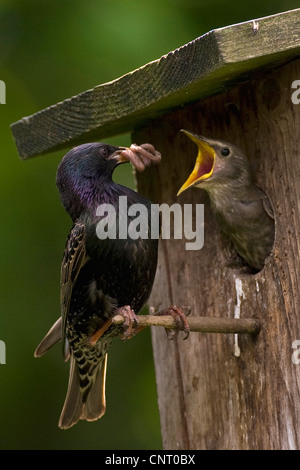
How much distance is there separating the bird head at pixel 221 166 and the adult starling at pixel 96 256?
0.71ft

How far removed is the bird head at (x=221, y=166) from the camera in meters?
3.31

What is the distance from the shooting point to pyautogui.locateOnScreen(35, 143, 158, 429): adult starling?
332cm

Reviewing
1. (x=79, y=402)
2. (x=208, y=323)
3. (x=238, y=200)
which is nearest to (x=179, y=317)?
(x=208, y=323)

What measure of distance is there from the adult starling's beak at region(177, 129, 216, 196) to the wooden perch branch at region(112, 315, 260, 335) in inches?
19.3

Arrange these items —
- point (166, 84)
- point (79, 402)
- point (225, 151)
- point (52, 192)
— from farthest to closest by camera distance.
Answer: point (52, 192)
point (79, 402)
point (225, 151)
point (166, 84)

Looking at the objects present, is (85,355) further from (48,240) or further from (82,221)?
(48,240)

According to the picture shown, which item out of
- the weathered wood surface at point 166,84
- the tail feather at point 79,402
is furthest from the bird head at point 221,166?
the tail feather at point 79,402

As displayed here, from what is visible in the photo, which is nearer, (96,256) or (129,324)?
(129,324)

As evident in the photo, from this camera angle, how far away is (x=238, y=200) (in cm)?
336

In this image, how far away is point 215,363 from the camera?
3451mm

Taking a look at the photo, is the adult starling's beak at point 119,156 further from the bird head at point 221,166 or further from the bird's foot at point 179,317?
the bird's foot at point 179,317

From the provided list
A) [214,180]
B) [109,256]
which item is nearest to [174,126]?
[214,180]

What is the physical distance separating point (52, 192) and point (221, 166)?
1608mm

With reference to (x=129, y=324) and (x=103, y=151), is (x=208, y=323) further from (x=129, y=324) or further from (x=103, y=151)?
(x=103, y=151)
